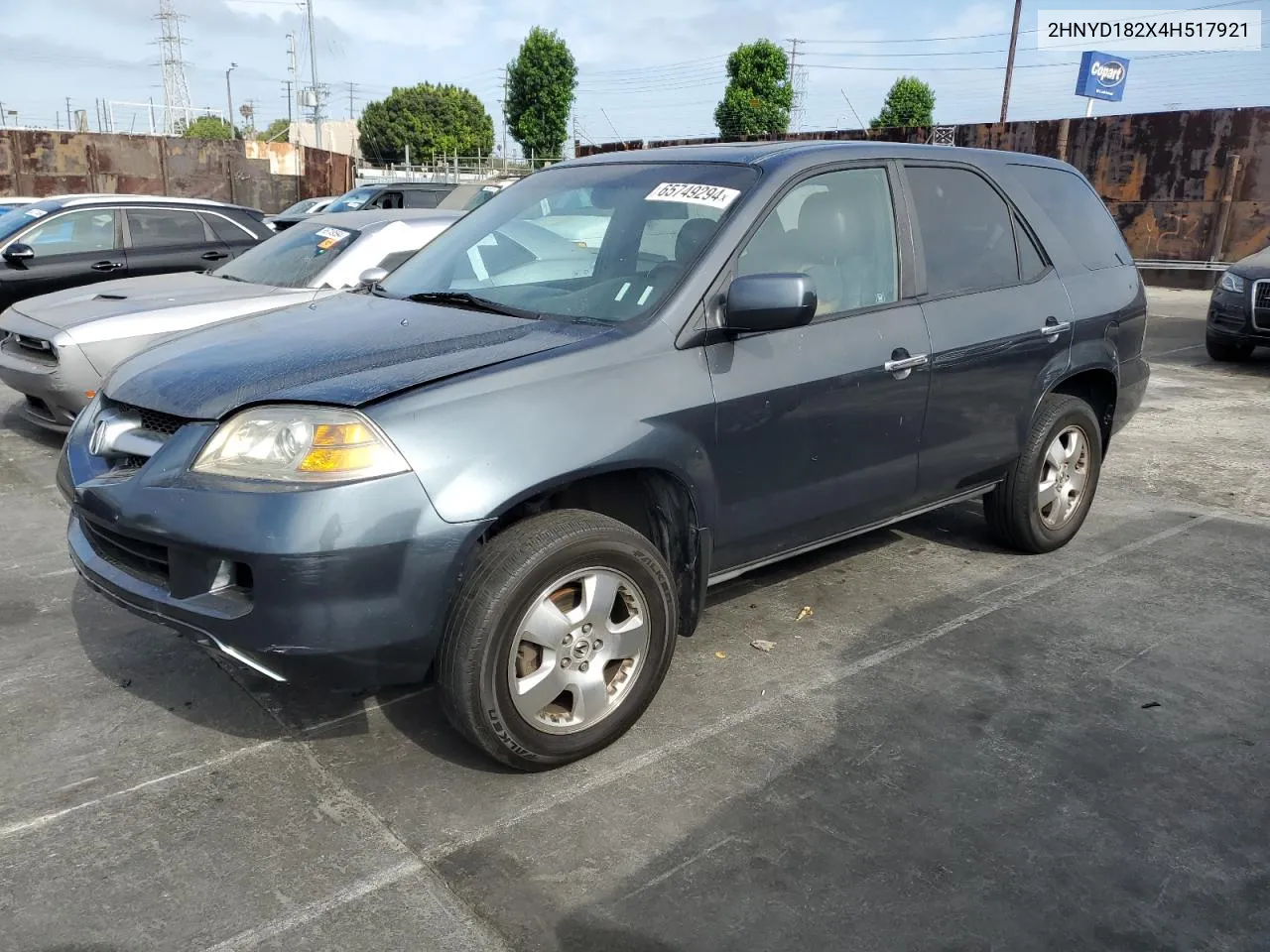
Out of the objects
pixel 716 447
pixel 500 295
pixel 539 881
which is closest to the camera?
pixel 539 881

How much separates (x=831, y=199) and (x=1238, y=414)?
6187 millimetres

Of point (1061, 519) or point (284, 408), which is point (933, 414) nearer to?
point (1061, 519)

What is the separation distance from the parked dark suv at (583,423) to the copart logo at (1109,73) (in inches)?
1234

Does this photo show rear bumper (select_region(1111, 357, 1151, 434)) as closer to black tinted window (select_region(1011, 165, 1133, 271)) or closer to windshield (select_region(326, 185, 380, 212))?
black tinted window (select_region(1011, 165, 1133, 271))

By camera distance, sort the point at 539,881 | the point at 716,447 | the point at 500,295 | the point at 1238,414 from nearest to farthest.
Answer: the point at 539,881 < the point at 716,447 < the point at 500,295 < the point at 1238,414

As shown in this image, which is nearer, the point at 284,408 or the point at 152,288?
the point at 284,408

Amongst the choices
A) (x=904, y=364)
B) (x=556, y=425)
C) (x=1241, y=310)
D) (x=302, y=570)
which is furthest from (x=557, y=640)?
(x=1241, y=310)

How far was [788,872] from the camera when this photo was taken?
2.57 m

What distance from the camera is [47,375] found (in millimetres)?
6133

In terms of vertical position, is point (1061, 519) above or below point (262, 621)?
below

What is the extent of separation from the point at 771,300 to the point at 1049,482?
7.53 feet

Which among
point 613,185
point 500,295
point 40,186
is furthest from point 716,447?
point 40,186

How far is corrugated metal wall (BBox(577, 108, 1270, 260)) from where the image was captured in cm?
1781

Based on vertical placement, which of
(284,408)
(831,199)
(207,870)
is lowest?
(207,870)
